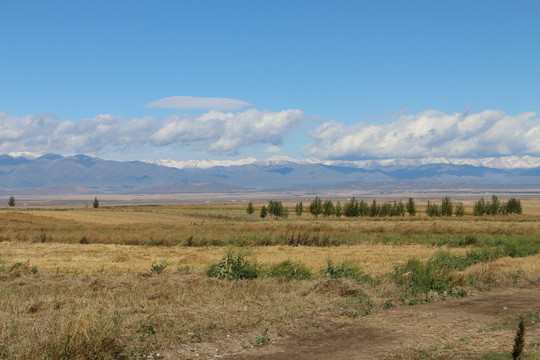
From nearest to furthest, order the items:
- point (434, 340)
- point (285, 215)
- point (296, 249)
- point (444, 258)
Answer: point (434, 340) < point (444, 258) < point (296, 249) < point (285, 215)

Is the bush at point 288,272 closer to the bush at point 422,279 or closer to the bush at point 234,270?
the bush at point 234,270

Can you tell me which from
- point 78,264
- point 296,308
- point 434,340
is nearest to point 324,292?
point 296,308

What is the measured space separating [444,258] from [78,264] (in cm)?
1749

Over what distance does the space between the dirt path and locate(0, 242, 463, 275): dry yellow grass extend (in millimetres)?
9796

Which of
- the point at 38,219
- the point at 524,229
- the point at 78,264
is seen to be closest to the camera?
the point at 78,264

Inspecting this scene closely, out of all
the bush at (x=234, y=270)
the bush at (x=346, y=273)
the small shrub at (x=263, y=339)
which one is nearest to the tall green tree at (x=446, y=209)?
the bush at (x=346, y=273)

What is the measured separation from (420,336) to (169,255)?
22823 mm

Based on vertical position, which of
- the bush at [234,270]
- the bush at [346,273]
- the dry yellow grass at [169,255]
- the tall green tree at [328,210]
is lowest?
the tall green tree at [328,210]

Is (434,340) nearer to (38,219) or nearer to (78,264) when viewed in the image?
(78,264)

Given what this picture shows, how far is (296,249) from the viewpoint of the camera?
36.2 m

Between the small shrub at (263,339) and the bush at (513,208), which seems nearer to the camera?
Result: the small shrub at (263,339)

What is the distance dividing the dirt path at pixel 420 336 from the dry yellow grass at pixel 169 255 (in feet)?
32.1

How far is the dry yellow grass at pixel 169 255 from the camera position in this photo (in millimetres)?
26484

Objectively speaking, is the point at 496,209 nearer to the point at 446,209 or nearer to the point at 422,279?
the point at 446,209
